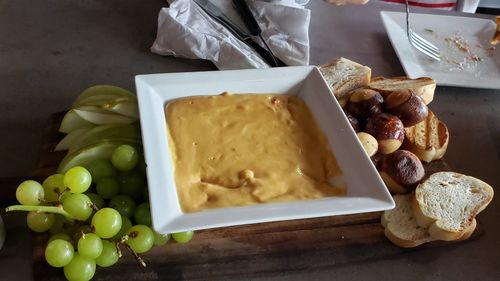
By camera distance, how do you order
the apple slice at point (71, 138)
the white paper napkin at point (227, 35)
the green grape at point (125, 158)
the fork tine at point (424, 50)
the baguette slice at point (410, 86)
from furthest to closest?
the fork tine at point (424, 50) < the white paper napkin at point (227, 35) < the baguette slice at point (410, 86) < the apple slice at point (71, 138) < the green grape at point (125, 158)

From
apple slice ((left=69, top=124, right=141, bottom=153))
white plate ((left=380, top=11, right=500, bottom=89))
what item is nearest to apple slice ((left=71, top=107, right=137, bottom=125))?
apple slice ((left=69, top=124, right=141, bottom=153))

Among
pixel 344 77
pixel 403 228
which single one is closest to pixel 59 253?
pixel 403 228

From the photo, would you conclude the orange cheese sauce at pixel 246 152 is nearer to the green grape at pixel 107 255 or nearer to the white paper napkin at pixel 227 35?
the green grape at pixel 107 255

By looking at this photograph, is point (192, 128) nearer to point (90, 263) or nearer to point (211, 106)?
Answer: point (211, 106)

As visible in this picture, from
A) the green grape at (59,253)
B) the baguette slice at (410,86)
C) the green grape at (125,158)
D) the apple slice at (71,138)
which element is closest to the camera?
the green grape at (59,253)

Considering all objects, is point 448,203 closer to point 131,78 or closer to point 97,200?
point 97,200

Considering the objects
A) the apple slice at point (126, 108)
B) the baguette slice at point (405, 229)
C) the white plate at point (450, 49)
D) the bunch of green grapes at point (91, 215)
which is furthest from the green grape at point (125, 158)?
the white plate at point (450, 49)
